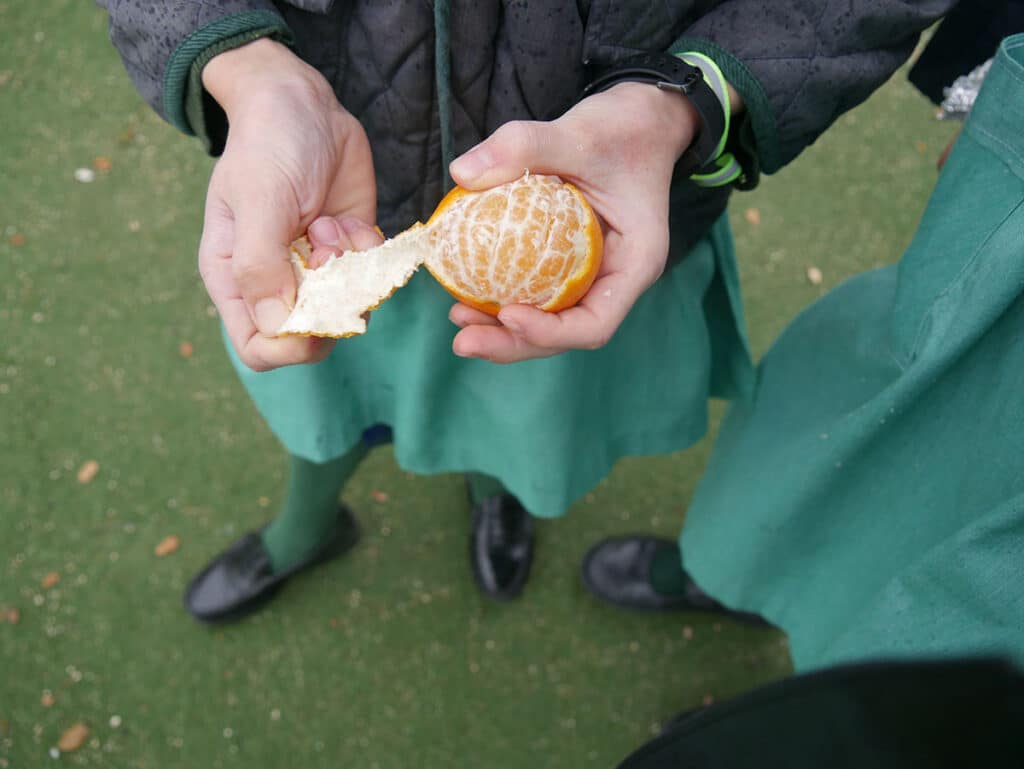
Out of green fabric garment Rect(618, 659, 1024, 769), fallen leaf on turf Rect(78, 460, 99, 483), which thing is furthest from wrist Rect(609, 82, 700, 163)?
fallen leaf on turf Rect(78, 460, 99, 483)

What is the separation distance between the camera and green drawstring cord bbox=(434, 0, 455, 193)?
1.21 m

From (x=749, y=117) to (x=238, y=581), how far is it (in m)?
2.03

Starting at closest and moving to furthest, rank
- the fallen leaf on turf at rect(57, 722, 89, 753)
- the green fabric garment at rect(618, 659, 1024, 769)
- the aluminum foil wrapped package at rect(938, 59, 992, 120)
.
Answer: the green fabric garment at rect(618, 659, 1024, 769)
the aluminum foil wrapped package at rect(938, 59, 992, 120)
the fallen leaf on turf at rect(57, 722, 89, 753)

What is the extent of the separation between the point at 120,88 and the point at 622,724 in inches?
136

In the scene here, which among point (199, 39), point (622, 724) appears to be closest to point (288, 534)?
point (622, 724)

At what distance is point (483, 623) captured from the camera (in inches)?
104

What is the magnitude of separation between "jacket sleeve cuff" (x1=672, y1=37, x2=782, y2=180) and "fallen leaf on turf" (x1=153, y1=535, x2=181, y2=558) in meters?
2.19

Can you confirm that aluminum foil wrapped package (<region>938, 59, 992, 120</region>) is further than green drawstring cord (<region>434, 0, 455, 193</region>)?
Yes

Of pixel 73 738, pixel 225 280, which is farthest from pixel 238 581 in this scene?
pixel 225 280

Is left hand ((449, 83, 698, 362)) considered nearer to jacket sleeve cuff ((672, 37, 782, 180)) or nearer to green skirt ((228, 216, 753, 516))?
jacket sleeve cuff ((672, 37, 782, 180))

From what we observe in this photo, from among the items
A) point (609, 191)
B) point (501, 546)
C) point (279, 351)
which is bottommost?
point (501, 546)

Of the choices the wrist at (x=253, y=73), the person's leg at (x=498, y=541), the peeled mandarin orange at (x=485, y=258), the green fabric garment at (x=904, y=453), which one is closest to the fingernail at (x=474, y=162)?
the peeled mandarin orange at (x=485, y=258)

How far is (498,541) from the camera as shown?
2.67 m

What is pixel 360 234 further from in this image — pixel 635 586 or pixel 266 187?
pixel 635 586
